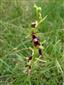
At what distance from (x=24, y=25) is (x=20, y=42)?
0.24m

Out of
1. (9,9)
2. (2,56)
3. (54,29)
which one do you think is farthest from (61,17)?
(2,56)

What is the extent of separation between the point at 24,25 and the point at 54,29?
0.86 feet

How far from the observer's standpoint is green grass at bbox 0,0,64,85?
7.39ft

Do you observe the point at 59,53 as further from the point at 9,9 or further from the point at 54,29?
the point at 9,9

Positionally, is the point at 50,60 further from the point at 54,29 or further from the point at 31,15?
the point at 31,15

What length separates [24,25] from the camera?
8.93 feet

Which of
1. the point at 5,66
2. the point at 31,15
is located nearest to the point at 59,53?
the point at 5,66

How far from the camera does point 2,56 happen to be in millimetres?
2398

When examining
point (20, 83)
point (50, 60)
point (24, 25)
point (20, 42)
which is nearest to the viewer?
point (20, 83)

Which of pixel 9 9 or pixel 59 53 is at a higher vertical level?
pixel 9 9

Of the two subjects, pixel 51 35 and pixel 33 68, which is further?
pixel 51 35

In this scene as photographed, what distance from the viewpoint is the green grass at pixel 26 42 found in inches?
88.7

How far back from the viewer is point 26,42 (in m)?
2.50

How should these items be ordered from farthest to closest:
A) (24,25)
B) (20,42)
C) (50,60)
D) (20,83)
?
(24,25), (20,42), (50,60), (20,83)
